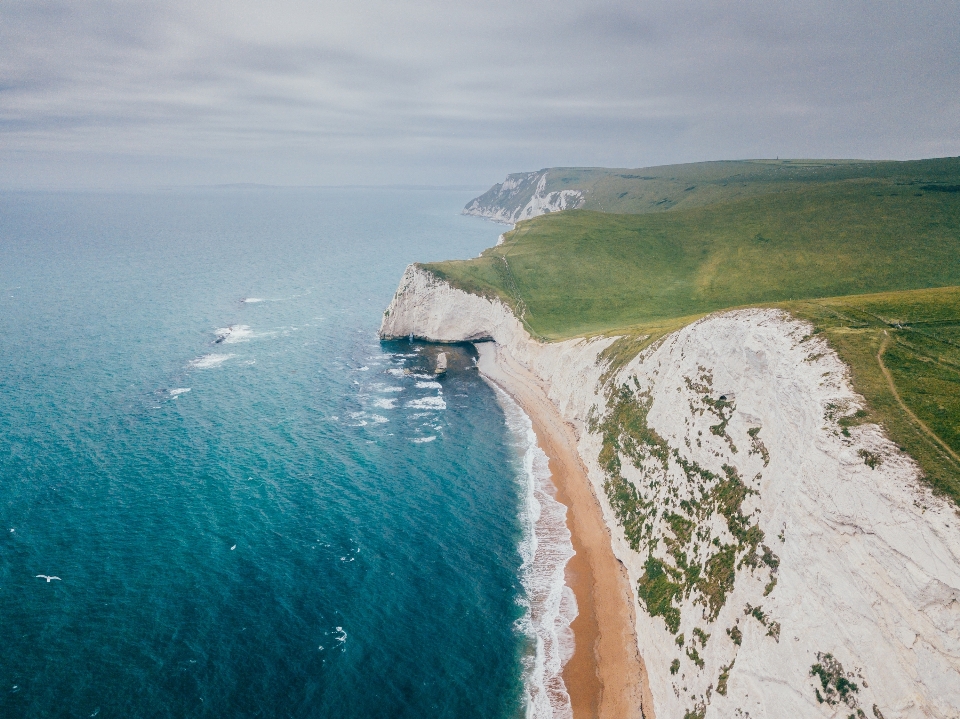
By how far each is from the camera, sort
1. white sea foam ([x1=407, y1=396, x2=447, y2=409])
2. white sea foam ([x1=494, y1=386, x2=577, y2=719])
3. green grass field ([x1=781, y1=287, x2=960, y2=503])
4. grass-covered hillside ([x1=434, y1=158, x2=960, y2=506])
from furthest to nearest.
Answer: grass-covered hillside ([x1=434, y1=158, x2=960, y2=506]), white sea foam ([x1=407, y1=396, x2=447, y2=409]), white sea foam ([x1=494, y1=386, x2=577, y2=719]), green grass field ([x1=781, y1=287, x2=960, y2=503])

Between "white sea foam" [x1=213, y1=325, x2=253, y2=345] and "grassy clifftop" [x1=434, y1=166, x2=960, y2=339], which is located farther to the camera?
"white sea foam" [x1=213, y1=325, x2=253, y2=345]

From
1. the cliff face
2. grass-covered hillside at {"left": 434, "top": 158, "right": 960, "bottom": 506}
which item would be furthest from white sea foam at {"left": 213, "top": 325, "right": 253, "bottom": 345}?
the cliff face

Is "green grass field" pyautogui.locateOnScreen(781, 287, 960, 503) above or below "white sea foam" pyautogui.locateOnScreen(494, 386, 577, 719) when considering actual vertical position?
above

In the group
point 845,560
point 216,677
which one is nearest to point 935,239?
point 845,560

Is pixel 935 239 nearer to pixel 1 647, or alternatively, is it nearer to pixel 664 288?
pixel 664 288

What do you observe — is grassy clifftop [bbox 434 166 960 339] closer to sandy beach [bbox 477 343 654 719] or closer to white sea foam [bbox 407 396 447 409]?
white sea foam [bbox 407 396 447 409]

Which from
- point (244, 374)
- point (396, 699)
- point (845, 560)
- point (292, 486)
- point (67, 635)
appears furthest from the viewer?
point (244, 374)
